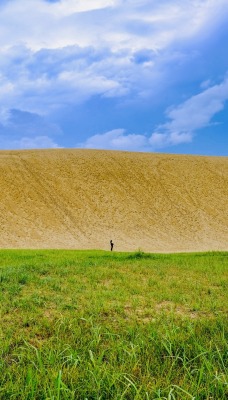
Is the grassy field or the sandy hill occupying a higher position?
the sandy hill

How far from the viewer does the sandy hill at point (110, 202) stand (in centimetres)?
4422

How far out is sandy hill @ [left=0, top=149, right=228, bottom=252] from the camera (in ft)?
145

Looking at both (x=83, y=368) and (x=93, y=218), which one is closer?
(x=83, y=368)

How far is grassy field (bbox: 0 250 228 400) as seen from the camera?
496 centimetres

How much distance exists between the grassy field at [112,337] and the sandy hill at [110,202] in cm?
2903

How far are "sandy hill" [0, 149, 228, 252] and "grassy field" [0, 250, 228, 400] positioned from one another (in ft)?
95.3

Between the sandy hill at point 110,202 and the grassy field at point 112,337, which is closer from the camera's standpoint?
the grassy field at point 112,337

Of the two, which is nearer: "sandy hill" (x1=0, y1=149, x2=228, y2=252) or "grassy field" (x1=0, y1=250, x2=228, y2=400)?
"grassy field" (x1=0, y1=250, x2=228, y2=400)

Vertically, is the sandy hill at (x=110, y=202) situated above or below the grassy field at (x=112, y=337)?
above

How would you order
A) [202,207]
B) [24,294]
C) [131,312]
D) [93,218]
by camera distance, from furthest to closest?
[202,207]
[93,218]
[24,294]
[131,312]

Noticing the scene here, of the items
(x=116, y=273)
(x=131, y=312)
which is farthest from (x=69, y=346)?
(x=116, y=273)

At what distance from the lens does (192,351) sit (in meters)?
6.21

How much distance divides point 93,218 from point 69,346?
1700 inches

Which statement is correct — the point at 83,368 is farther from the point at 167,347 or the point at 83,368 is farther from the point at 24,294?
the point at 24,294
